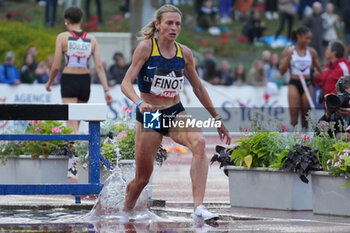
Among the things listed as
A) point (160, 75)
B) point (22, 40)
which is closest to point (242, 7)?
point (22, 40)

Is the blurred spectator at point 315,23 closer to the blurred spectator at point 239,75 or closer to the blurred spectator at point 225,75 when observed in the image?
the blurred spectator at point 239,75

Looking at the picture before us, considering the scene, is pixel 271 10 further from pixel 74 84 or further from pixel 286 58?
pixel 74 84

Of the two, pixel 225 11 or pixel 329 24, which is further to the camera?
pixel 225 11

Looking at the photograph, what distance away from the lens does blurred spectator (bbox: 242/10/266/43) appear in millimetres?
31706

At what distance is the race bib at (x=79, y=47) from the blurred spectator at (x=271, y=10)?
860 inches

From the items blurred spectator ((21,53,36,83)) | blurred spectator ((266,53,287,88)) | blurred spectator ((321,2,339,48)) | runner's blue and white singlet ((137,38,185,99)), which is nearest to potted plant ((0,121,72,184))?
runner's blue and white singlet ((137,38,185,99))

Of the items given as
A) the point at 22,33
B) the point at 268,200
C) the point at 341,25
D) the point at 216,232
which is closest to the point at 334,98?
the point at 268,200

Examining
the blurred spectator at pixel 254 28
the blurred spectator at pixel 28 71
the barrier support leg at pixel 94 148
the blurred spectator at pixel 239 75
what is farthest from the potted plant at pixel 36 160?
the blurred spectator at pixel 254 28

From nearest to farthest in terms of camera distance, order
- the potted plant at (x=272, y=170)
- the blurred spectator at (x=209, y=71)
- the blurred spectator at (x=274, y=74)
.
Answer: the potted plant at (x=272, y=170)
the blurred spectator at (x=274, y=74)
the blurred spectator at (x=209, y=71)

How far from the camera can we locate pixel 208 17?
3362 cm

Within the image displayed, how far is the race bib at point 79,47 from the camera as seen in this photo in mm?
12977

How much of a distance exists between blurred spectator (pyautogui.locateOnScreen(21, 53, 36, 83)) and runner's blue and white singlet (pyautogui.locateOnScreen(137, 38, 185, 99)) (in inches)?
513

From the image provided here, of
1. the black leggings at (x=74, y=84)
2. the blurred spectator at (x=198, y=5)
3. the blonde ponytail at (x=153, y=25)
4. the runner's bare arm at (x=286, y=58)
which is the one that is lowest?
the black leggings at (x=74, y=84)

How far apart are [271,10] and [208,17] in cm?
270
